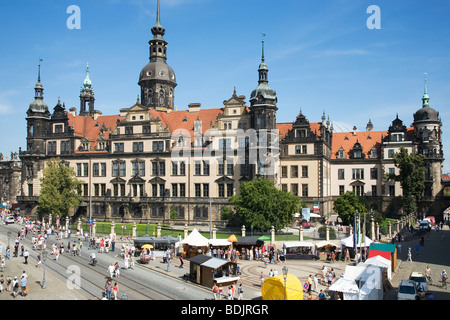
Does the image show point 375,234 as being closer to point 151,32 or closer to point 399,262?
point 399,262

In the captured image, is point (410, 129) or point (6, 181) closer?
point (410, 129)

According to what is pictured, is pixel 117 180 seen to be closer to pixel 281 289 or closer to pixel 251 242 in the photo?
pixel 251 242

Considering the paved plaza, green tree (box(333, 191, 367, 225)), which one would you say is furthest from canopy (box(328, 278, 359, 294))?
green tree (box(333, 191, 367, 225))

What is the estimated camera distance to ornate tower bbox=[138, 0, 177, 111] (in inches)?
3280

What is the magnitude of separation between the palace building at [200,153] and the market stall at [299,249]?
21.1 m

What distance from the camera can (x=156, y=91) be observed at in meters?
83.2

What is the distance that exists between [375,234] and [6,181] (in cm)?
10572

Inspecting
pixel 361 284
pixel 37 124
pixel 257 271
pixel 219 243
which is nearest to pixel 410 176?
pixel 219 243

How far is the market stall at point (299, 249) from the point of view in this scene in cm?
4400

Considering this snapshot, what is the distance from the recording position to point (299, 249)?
148 feet

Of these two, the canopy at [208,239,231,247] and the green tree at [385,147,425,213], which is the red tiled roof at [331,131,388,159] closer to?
the green tree at [385,147,425,213]

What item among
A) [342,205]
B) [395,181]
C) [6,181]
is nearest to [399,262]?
[342,205]

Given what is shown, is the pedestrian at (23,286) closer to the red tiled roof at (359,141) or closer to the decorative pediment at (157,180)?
the decorative pediment at (157,180)

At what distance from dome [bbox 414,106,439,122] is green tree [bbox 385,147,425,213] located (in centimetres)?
1021
